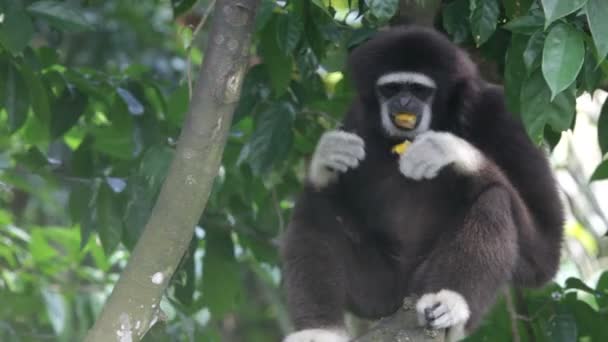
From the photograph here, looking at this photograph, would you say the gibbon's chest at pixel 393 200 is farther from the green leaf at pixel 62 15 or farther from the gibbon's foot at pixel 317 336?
the green leaf at pixel 62 15

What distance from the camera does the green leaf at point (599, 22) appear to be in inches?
→ 132

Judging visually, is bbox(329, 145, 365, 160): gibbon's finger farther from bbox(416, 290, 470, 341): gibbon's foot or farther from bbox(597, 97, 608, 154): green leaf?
bbox(597, 97, 608, 154): green leaf

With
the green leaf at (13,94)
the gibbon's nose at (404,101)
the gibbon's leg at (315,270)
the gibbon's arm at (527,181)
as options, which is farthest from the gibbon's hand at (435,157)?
the green leaf at (13,94)

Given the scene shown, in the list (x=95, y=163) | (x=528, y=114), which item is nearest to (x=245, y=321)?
(x=95, y=163)

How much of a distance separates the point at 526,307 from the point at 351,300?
3.12ft

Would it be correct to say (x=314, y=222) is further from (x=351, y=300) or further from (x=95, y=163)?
(x=95, y=163)

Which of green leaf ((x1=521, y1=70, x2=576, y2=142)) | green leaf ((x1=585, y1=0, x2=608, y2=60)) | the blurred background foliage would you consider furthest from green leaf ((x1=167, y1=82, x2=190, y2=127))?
green leaf ((x1=585, y1=0, x2=608, y2=60))

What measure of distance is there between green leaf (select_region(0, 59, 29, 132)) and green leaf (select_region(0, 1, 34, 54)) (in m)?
0.49

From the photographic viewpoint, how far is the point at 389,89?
5.10m

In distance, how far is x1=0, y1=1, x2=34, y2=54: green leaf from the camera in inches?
175

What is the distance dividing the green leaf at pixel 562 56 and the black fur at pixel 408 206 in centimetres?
110

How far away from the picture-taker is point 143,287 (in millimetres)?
3576

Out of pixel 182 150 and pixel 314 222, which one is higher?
pixel 182 150

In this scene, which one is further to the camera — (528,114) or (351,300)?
(351,300)
